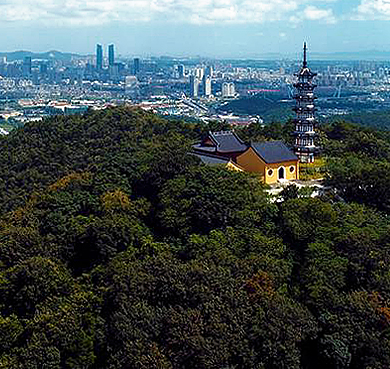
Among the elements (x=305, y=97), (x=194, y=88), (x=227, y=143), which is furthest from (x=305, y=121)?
(x=194, y=88)

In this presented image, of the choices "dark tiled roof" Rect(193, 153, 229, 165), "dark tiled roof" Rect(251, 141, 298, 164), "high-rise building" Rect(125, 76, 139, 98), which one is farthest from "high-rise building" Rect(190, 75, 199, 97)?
"dark tiled roof" Rect(251, 141, 298, 164)

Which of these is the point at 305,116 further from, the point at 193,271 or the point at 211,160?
the point at 193,271

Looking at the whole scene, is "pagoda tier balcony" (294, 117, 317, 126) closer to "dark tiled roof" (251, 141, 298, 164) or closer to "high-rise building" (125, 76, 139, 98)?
"dark tiled roof" (251, 141, 298, 164)

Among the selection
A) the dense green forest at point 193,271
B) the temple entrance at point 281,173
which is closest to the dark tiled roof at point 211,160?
the dense green forest at point 193,271

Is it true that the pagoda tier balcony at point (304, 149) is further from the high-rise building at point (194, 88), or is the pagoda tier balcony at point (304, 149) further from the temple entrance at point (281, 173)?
the high-rise building at point (194, 88)

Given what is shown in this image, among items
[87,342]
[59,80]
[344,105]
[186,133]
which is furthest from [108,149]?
[59,80]

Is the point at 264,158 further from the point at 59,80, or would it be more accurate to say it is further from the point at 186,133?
the point at 59,80

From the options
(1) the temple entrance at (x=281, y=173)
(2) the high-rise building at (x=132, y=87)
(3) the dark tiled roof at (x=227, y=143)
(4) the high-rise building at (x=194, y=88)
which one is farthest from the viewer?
(2) the high-rise building at (x=132, y=87)
